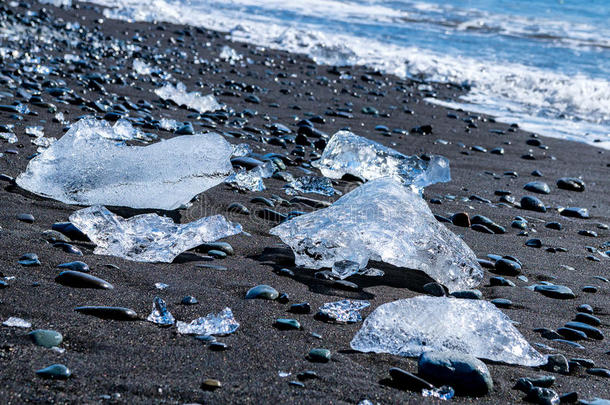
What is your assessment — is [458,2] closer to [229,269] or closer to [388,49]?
[388,49]

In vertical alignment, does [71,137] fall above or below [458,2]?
below

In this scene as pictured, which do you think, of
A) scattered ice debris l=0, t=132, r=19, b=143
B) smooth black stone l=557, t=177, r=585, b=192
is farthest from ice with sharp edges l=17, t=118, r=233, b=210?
smooth black stone l=557, t=177, r=585, b=192

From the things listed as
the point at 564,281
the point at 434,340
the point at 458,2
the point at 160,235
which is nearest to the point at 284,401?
the point at 434,340

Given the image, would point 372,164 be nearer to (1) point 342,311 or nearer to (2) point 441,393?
(1) point 342,311

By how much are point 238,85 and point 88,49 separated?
6.96 feet

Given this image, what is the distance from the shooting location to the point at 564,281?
3006mm

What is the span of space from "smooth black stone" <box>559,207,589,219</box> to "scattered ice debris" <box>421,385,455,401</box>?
288cm

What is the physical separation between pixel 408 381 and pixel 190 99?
4667 mm

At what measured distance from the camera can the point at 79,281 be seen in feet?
7.12

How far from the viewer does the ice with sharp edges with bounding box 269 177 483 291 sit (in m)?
2.68

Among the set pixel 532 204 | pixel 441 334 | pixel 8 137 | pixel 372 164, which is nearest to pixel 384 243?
pixel 441 334

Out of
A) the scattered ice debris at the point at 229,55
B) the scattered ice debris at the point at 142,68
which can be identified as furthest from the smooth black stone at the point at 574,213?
the scattered ice debris at the point at 229,55

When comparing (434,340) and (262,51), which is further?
(262,51)

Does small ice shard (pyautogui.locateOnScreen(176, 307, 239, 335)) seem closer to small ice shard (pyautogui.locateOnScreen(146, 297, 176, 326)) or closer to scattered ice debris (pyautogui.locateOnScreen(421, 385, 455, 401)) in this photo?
small ice shard (pyautogui.locateOnScreen(146, 297, 176, 326))
